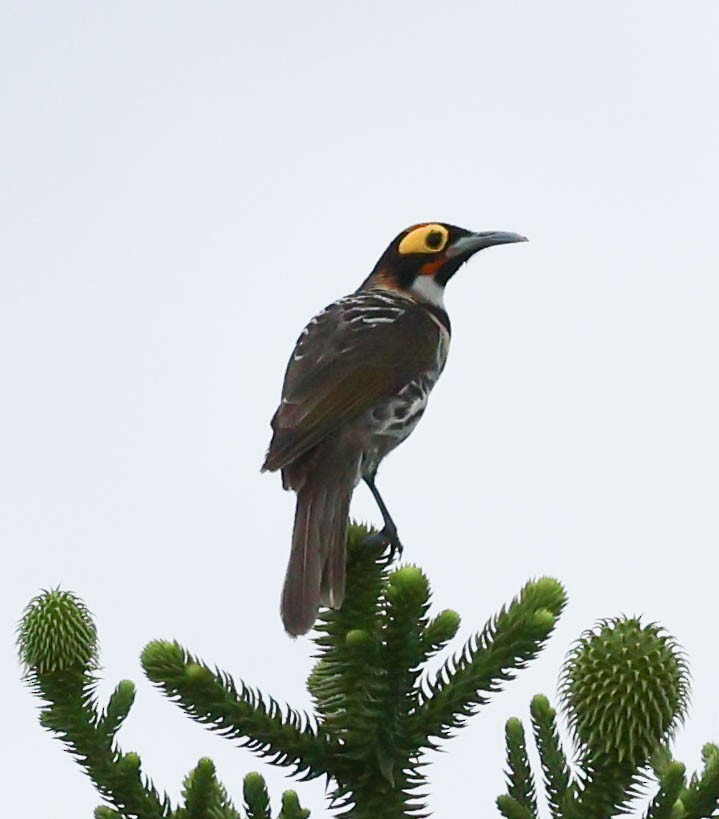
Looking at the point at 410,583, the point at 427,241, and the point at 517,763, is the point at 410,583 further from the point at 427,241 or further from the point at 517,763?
the point at 427,241

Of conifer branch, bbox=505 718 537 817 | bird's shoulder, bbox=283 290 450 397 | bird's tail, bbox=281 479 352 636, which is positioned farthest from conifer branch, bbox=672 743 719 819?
bird's shoulder, bbox=283 290 450 397

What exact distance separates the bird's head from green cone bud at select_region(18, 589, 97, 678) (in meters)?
4.61

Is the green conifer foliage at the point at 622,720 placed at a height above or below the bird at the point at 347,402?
below

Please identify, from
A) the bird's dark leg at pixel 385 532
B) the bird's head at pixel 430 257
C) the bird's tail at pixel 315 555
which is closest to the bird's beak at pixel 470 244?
the bird's head at pixel 430 257

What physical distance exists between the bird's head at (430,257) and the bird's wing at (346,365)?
29.7 inches

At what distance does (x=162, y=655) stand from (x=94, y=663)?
51cm

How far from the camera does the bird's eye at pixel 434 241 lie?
28.8ft

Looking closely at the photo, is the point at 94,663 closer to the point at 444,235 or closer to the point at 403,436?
the point at 403,436

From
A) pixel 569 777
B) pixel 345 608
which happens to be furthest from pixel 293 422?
pixel 569 777

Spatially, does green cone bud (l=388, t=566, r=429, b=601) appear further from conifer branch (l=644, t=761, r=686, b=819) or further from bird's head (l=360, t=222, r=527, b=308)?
bird's head (l=360, t=222, r=527, b=308)

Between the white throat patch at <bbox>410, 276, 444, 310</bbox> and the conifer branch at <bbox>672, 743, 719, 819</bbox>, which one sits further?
the white throat patch at <bbox>410, 276, 444, 310</bbox>

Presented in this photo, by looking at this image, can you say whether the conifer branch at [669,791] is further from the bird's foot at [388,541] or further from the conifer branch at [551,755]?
the bird's foot at [388,541]

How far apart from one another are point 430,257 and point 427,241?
0.10 m

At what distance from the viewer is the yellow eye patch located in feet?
28.7
